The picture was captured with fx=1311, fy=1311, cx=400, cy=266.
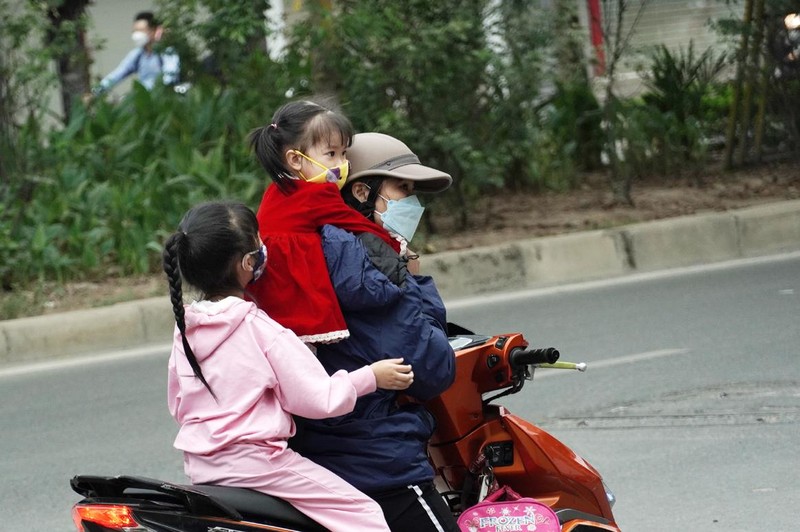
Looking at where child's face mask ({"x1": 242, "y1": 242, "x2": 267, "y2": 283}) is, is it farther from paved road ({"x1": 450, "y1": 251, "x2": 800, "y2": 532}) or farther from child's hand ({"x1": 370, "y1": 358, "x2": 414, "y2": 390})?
paved road ({"x1": 450, "y1": 251, "x2": 800, "y2": 532})

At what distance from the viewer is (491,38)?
1148 cm

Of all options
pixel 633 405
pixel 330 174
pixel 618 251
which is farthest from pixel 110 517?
pixel 618 251

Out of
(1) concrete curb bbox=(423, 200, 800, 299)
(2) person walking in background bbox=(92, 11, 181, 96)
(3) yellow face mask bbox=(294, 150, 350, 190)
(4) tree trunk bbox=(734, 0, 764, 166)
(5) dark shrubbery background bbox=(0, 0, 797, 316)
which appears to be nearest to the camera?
(3) yellow face mask bbox=(294, 150, 350, 190)

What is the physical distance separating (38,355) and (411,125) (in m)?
3.57

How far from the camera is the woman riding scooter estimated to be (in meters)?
2.81

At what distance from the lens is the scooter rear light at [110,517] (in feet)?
8.43

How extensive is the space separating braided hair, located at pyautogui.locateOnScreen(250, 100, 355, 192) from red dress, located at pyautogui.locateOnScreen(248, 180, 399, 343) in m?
0.10

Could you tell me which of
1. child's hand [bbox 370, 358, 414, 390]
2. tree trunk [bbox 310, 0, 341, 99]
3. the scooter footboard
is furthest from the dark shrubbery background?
child's hand [bbox 370, 358, 414, 390]

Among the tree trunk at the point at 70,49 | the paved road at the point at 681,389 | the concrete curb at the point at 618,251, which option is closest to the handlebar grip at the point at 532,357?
the paved road at the point at 681,389

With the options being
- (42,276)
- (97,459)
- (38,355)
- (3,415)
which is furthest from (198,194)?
(97,459)

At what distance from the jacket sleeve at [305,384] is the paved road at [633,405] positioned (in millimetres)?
2268

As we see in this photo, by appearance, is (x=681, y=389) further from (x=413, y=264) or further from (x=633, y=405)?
(x=413, y=264)

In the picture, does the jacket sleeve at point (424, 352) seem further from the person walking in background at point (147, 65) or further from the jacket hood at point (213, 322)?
the person walking in background at point (147, 65)

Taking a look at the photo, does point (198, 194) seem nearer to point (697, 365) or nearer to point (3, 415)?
point (3, 415)
